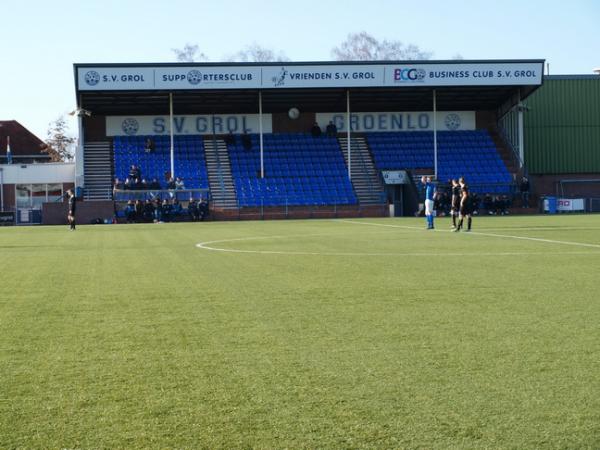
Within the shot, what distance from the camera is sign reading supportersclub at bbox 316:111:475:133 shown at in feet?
209

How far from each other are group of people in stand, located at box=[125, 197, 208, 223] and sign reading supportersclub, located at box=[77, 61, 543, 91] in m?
7.63

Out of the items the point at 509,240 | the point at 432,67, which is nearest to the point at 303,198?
the point at 432,67

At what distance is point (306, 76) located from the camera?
182 feet

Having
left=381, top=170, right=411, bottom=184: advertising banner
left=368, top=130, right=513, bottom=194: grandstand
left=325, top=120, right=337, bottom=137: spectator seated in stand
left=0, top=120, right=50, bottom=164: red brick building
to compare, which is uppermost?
left=0, top=120, right=50, bottom=164: red brick building

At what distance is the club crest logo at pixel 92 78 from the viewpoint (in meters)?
53.8

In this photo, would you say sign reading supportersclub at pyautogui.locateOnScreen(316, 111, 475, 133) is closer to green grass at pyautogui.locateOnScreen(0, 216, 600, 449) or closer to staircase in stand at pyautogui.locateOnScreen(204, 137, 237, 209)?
staircase in stand at pyautogui.locateOnScreen(204, 137, 237, 209)

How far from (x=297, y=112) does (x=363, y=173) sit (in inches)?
275

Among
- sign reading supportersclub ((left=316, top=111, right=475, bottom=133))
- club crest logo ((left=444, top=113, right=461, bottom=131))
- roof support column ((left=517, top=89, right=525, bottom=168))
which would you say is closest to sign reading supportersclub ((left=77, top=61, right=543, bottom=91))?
roof support column ((left=517, top=89, right=525, bottom=168))

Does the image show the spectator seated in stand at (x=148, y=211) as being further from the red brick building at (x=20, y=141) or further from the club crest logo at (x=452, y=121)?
the red brick building at (x=20, y=141)

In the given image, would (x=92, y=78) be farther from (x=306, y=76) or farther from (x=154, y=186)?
(x=306, y=76)

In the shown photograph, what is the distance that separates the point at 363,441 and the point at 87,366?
2924 millimetres

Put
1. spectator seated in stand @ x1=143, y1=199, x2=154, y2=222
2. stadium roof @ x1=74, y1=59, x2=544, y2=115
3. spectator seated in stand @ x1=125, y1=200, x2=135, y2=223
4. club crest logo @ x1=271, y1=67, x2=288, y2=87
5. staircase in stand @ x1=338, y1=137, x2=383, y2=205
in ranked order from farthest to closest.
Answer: staircase in stand @ x1=338, y1=137, x2=383, y2=205 → club crest logo @ x1=271, y1=67, x2=288, y2=87 → stadium roof @ x1=74, y1=59, x2=544, y2=115 → spectator seated in stand @ x1=143, y1=199, x2=154, y2=222 → spectator seated in stand @ x1=125, y1=200, x2=135, y2=223

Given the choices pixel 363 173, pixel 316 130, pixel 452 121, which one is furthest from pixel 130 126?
pixel 452 121

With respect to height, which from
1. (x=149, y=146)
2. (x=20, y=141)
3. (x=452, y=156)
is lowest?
(x=452, y=156)
